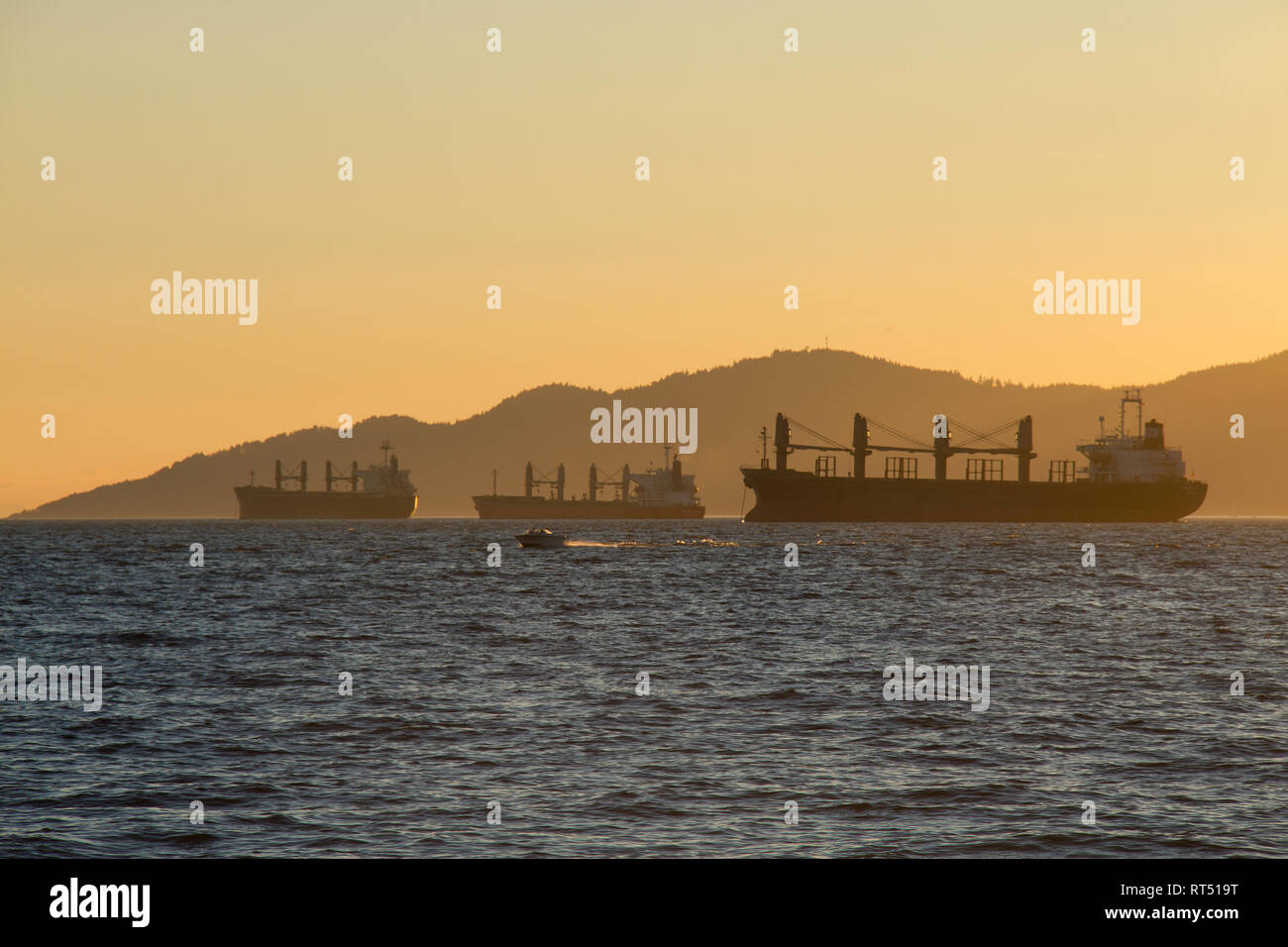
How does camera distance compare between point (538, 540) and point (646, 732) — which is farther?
point (538, 540)

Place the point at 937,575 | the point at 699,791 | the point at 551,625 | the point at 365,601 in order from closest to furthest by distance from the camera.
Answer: the point at 699,791 < the point at 551,625 < the point at 365,601 < the point at 937,575

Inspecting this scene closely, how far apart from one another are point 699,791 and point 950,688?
41.2 feet

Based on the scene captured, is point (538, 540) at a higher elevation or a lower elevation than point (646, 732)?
higher

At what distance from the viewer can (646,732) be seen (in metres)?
22.3

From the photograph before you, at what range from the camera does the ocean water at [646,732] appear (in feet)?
50.4

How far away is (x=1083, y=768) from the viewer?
19.2m

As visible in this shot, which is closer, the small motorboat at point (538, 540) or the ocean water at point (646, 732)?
the ocean water at point (646, 732)

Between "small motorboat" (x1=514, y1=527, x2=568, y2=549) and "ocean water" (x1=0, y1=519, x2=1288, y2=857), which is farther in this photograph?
"small motorboat" (x1=514, y1=527, x2=568, y2=549)

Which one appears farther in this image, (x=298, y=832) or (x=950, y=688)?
(x=950, y=688)

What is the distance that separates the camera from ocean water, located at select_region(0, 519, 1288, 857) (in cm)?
1535
